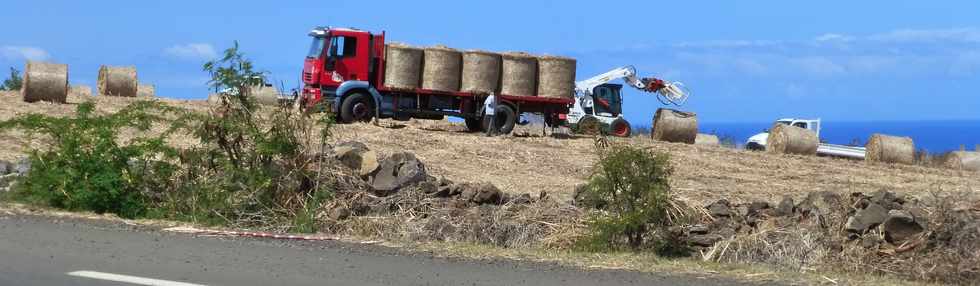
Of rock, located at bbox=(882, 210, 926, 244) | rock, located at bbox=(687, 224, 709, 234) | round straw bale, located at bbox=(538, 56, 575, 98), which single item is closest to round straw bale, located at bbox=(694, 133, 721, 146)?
round straw bale, located at bbox=(538, 56, 575, 98)

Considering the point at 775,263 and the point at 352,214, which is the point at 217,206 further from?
the point at 775,263

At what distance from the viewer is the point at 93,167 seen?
14.3 metres

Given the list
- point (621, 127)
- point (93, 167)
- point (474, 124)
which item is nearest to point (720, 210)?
point (93, 167)

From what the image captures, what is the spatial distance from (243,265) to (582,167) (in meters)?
14.1

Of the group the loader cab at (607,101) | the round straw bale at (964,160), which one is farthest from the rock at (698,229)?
the loader cab at (607,101)

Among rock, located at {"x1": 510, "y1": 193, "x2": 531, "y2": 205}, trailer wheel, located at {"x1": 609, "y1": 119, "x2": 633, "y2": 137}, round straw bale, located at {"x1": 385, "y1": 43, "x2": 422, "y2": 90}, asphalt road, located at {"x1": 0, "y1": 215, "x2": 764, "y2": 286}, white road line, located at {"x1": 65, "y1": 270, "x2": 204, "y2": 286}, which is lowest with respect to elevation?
white road line, located at {"x1": 65, "y1": 270, "x2": 204, "y2": 286}

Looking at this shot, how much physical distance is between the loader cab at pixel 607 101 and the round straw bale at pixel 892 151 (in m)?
10.4

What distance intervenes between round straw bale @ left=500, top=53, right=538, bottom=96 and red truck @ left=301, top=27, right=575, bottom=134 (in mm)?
185

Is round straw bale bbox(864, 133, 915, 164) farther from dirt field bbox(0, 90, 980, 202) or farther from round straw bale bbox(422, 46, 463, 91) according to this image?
round straw bale bbox(422, 46, 463, 91)

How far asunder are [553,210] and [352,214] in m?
2.13

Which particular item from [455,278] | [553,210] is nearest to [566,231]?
[553,210]

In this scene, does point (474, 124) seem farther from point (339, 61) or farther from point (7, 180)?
point (7, 180)

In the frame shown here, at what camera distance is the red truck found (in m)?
30.7

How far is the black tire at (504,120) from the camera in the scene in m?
31.2
